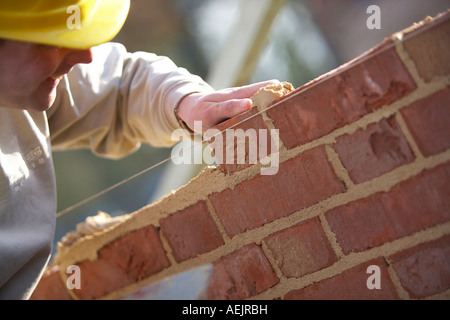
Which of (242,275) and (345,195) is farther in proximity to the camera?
(242,275)

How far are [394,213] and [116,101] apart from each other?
0.90m

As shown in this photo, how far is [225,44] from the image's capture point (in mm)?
3080

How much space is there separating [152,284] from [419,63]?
2.75ft

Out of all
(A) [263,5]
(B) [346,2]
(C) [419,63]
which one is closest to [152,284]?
(C) [419,63]

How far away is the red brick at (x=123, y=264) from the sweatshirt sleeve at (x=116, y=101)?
12.2 inches

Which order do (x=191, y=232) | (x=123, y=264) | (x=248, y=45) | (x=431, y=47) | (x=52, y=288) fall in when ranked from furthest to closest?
(x=248, y=45)
(x=52, y=288)
(x=123, y=264)
(x=191, y=232)
(x=431, y=47)

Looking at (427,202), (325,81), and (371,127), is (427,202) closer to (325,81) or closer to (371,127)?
(371,127)

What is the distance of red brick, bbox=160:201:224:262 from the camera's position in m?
1.18

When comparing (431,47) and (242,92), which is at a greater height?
(242,92)

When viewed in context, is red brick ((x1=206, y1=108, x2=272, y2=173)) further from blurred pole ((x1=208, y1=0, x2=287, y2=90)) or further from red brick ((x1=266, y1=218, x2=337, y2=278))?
blurred pole ((x1=208, y1=0, x2=287, y2=90))

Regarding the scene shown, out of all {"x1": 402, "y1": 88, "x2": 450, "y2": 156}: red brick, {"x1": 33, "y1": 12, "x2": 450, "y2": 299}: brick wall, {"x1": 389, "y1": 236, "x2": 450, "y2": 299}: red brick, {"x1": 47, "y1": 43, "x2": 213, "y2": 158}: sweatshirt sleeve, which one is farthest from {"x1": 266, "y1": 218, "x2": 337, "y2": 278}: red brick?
{"x1": 47, "y1": 43, "x2": 213, "y2": 158}: sweatshirt sleeve

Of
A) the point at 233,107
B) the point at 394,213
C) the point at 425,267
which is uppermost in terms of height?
the point at 233,107

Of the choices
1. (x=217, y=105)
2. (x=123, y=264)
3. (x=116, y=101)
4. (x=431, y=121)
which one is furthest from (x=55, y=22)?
(x=431, y=121)

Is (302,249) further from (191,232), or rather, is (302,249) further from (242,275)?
(191,232)
